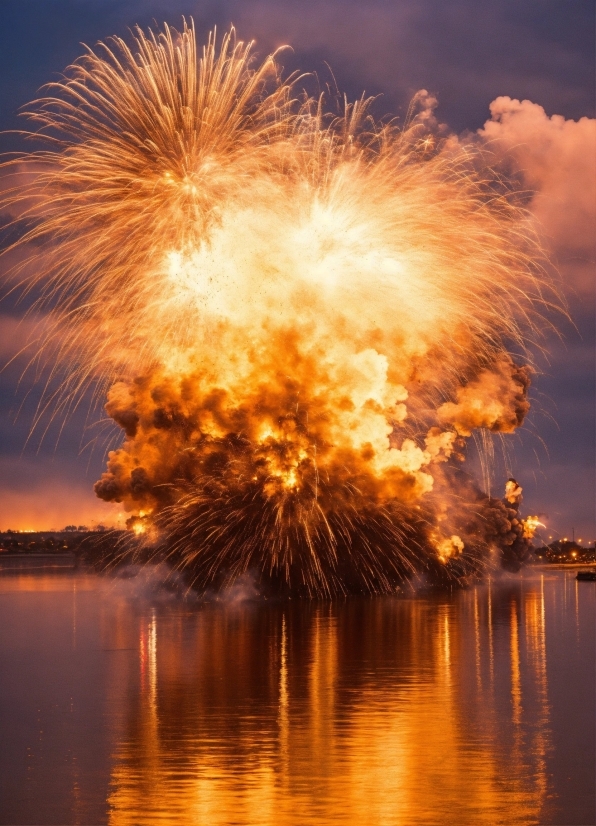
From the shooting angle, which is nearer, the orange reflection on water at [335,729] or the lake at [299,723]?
the orange reflection on water at [335,729]

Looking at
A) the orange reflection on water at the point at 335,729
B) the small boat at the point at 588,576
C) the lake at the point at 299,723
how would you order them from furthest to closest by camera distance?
1. the small boat at the point at 588,576
2. the lake at the point at 299,723
3. the orange reflection on water at the point at 335,729

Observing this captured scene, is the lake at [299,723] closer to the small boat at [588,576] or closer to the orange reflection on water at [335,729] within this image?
the orange reflection on water at [335,729]

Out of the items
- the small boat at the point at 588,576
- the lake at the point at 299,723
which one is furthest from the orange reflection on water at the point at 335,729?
the small boat at the point at 588,576

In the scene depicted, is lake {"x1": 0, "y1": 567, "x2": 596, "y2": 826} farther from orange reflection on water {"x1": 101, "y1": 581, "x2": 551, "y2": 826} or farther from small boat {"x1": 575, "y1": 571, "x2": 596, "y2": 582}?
small boat {"x1": 575, "y1": 571, "x2": 596, "y2": 582}

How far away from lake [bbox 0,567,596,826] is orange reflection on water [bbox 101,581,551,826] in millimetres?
83

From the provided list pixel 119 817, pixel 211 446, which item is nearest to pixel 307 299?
pixel 211 446

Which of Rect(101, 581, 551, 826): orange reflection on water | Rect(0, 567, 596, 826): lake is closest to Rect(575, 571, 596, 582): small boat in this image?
Rect(0, 567, 596, 826): lake

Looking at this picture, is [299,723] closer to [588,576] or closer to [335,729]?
[335,729]

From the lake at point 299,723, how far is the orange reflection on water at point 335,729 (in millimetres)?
83

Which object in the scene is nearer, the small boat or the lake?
the lake

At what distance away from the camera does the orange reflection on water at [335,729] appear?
2634 centimetres

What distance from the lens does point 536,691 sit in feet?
146

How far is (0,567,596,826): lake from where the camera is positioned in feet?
87.1

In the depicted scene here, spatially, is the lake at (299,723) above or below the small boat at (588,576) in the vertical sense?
below
